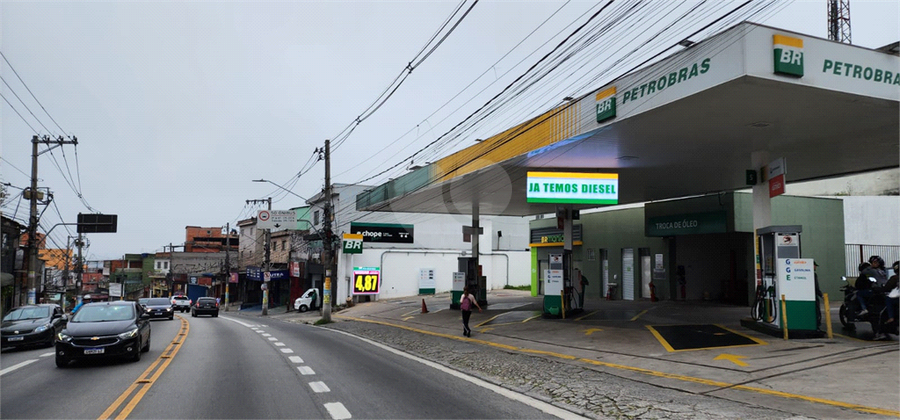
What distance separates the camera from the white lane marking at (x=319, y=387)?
9359 mm

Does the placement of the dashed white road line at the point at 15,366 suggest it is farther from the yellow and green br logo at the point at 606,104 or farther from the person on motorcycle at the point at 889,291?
the person on motorcycle at the point at 889,291

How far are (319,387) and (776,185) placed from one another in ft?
41.3

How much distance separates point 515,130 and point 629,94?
16.9 ft

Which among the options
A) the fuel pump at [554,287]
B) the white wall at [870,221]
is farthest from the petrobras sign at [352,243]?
the white wall at [870,221]

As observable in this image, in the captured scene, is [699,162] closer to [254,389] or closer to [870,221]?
[870,221]

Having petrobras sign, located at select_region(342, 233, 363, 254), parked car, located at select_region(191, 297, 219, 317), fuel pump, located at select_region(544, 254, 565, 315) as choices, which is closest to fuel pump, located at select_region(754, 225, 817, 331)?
fuel pump, located at select_region(544, 254, 565, 315)

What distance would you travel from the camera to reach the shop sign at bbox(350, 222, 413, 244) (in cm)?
4239

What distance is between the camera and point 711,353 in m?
12.8

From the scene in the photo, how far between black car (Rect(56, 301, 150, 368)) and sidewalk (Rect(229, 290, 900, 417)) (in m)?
8.87

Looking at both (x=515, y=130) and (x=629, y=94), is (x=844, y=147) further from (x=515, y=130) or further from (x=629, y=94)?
(x=515, y=130)

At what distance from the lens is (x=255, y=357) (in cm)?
1397

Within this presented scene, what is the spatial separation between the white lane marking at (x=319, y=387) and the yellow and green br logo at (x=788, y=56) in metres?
9.53

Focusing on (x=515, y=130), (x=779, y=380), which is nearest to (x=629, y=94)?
(x=515, y=130)

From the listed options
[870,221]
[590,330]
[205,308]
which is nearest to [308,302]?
[205,308]
